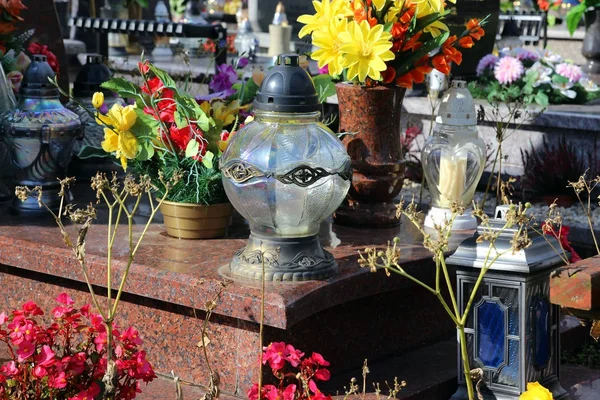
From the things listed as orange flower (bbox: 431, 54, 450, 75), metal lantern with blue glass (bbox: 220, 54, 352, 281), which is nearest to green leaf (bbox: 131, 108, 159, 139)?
metal lantern with blue glass (bbox: 220, 54, 352, 281)

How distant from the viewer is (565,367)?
3539 mm

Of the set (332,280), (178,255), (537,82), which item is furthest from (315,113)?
(537,82)

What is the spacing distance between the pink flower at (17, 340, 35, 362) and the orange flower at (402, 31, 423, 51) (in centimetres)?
169

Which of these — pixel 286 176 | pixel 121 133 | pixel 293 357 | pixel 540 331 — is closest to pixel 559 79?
pixel 121 133

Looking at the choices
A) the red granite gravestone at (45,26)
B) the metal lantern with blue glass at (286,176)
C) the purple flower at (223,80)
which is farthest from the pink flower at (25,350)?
the red granite gravestone at (45,26)

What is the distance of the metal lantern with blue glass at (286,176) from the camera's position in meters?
2.96

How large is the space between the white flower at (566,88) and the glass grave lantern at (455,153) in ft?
13.5

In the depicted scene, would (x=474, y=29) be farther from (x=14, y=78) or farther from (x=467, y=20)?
(x=467, y=20)

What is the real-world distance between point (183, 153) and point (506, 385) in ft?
4.34

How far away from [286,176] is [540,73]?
525 centimetres

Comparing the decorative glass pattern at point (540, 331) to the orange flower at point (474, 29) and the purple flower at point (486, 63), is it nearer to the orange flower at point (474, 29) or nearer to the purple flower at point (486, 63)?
the orange flower at point (474, 29)

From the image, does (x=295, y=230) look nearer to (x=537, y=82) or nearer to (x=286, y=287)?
(x=286, y=287)

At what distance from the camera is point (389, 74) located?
367 cm

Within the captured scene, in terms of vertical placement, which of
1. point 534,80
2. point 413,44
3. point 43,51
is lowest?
point 534,80
